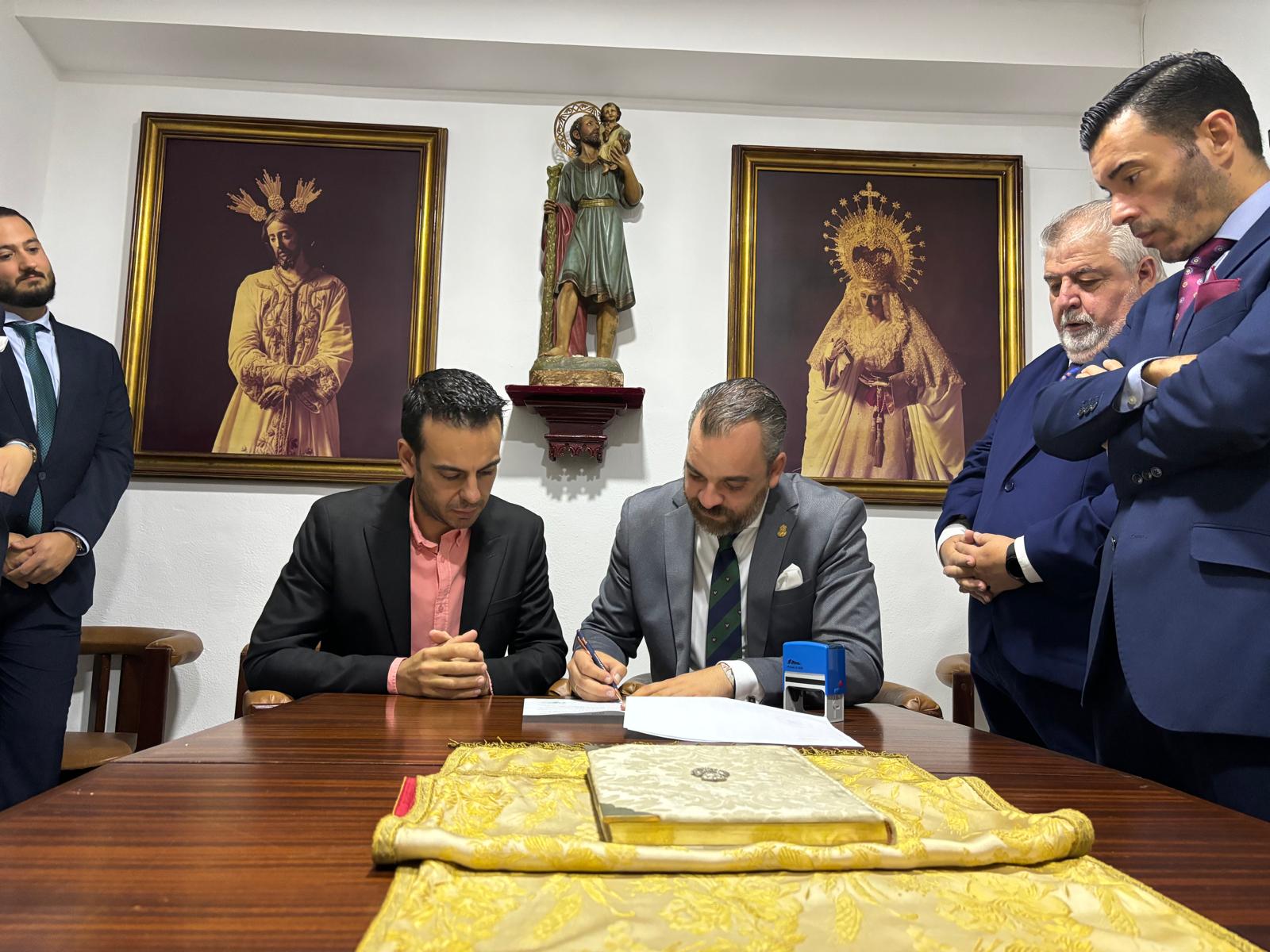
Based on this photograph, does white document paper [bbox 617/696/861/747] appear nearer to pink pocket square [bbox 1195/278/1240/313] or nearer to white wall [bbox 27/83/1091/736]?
pink pocket square [bbox 1195/278/1240/313]

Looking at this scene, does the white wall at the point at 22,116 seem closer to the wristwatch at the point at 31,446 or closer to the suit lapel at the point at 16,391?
the suit lapel at the point at 16,391

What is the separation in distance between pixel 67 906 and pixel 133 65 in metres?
4.58

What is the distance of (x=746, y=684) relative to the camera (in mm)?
2088

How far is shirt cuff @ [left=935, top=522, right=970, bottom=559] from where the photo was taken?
2.54 meters

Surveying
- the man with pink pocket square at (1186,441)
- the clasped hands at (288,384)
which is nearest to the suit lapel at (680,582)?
the man with pink pocket square at (1186,441)

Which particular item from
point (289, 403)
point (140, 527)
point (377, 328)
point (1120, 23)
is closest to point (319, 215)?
point (377, 328)

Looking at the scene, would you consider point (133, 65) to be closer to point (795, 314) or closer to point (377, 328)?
point (377, 328)

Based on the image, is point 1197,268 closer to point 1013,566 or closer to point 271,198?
point 1013,566

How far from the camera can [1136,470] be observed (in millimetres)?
1837

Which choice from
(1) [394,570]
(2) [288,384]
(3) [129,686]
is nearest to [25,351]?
(2) [288,384]

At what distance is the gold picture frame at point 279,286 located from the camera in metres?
4.11

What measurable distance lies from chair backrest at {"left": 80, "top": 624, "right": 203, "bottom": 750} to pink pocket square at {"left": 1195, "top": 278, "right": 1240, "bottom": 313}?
336 cm

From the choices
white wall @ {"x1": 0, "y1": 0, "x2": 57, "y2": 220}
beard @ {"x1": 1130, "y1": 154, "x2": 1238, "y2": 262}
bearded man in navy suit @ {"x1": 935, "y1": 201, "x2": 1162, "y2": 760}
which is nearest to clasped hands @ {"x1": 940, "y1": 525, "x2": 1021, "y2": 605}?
bearded man in navy suit @ {"x1": 935, "y1": 201, "x2": 1162, "y2": 760}

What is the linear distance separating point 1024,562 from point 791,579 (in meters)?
0.59
